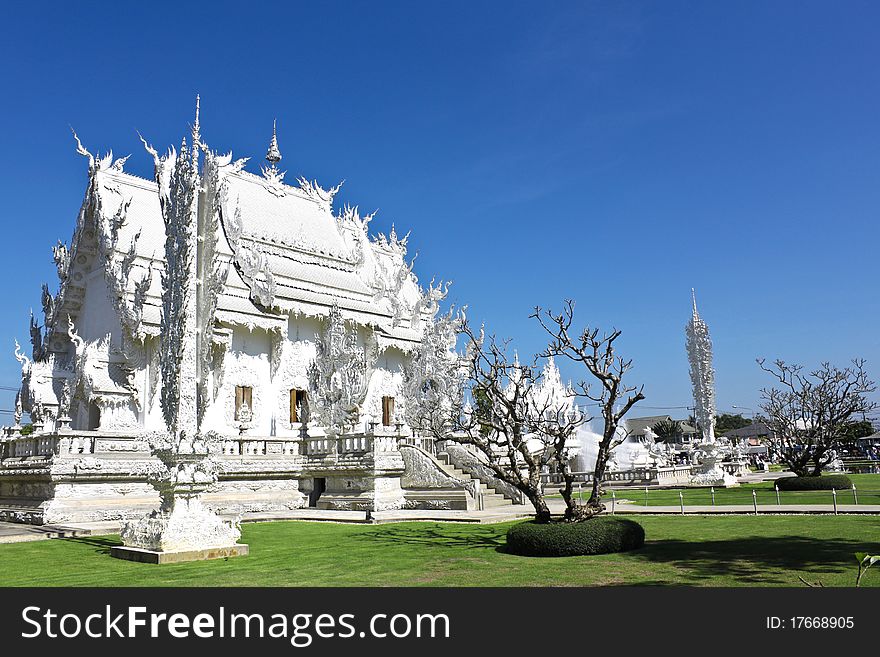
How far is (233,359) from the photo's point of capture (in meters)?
27.9

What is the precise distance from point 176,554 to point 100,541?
4.81m

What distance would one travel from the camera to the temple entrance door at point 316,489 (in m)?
24.4

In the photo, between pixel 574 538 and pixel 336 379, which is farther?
pixel 336 379

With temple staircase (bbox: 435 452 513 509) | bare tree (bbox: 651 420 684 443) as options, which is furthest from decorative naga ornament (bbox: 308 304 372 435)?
bare tree (bbox: 651 420 684 443)

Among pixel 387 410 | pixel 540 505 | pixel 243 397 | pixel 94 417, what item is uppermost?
pixel 243 397

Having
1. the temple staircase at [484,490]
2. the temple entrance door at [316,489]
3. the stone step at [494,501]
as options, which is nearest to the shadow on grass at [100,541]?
the temple entrance door at [316,489]

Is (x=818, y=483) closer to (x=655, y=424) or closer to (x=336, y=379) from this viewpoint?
(x=336, y=379)

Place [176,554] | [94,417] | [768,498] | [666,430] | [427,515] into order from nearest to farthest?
[176,554] → [427,515] → [768,498] → [94,417] → [666,430]

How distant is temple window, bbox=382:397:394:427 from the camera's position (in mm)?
33562

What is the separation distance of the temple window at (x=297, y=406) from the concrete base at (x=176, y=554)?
16.5 meters
